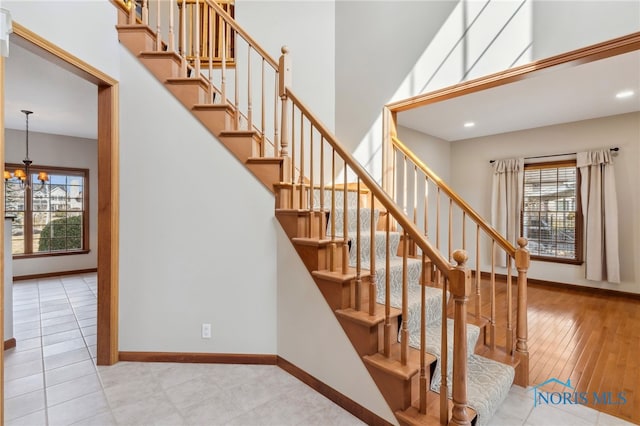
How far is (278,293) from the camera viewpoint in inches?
92.5

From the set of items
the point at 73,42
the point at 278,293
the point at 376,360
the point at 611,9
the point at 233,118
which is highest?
the point at 611,9

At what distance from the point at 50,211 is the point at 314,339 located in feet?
20.7

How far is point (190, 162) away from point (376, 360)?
1980mm

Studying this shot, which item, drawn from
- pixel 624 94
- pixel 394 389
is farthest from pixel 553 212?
pixel 394 389

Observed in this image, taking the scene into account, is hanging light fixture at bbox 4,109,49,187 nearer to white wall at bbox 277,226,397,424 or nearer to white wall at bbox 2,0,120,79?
white wall at bbox 2,0,120,79

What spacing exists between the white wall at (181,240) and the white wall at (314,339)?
5.7 inches

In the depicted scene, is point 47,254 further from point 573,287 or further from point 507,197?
point 573,287

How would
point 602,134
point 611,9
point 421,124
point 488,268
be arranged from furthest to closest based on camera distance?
point 488,268, point 421,124, point 602,134, point 611,9

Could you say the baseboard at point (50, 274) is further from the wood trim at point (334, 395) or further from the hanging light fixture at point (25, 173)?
the wood trim at point (334, 395)

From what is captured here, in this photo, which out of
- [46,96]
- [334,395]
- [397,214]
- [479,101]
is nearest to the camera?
[397,214]

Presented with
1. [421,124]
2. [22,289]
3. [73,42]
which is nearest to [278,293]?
[73,42]

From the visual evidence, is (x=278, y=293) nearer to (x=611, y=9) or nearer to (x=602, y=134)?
(x=611, y=9)

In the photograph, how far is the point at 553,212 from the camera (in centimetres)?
522

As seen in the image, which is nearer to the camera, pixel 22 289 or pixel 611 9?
pixel 611 9
